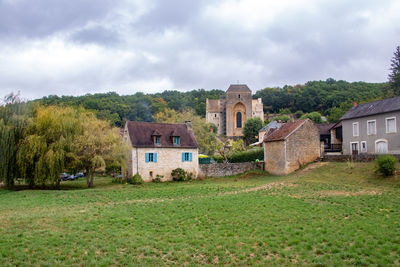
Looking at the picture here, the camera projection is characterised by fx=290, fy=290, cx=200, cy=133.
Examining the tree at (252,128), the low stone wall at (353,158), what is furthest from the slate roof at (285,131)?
the tree at (252,128)

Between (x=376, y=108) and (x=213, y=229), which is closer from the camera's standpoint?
(x=213, y=229)

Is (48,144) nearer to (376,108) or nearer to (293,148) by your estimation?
(293,148)

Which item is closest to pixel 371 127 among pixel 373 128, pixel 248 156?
pixel 373 128

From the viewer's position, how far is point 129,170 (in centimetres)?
2795

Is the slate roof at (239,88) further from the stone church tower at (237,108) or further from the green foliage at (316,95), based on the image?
the green foliage at (316,95)

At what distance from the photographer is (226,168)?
30016mm

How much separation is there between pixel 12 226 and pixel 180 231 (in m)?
6.27

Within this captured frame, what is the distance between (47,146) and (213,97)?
3442 inches

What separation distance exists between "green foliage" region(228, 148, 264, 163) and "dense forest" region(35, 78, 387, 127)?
33.8 metres

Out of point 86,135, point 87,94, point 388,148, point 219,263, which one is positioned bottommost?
point 219,263

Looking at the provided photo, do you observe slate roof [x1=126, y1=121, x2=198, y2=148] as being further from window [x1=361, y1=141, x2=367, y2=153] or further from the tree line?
window [x1=361, y1=141, x2=367, y2=153]

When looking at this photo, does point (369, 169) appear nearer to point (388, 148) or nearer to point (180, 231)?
point (388, 148)

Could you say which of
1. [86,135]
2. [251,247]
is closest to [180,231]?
[251,247]

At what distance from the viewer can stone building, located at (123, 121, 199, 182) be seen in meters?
27.2
